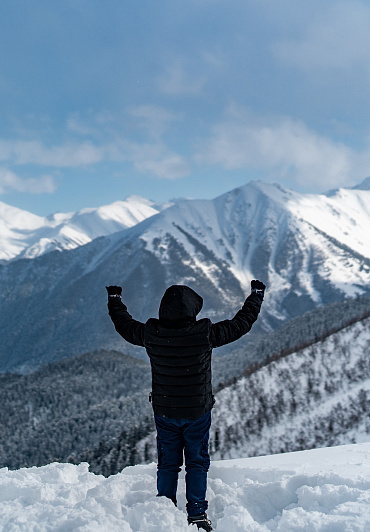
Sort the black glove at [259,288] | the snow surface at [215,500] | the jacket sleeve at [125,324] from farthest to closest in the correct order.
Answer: the black glove at [259,288], the jacket sleeve at [125,324], the snow surface at [215,500]

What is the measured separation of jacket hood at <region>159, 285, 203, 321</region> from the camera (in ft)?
19.3

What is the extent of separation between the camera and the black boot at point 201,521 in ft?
18.0

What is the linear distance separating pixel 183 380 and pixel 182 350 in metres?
0.51

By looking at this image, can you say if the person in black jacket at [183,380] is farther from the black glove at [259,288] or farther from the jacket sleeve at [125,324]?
the black glove at [259,288]

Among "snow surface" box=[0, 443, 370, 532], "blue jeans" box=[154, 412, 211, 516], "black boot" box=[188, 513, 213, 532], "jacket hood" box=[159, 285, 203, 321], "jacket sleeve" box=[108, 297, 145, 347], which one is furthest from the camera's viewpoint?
"jacket sleeve" box=[108, 297, 145, 347]

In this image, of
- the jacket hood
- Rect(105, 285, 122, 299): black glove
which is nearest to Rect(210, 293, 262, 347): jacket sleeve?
the jacket hood

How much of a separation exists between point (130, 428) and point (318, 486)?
71622 mm

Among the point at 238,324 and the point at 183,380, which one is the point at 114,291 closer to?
the point at 183,380

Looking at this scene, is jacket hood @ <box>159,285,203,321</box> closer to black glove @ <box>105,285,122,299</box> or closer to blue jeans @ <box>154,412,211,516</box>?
black glove @ <box>105,285,122,299</box>

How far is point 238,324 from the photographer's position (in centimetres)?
633

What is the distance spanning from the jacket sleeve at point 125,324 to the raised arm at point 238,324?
1250mm

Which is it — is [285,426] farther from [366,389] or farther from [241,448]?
[366,389]

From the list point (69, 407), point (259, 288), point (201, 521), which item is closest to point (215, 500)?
point (201, 521)

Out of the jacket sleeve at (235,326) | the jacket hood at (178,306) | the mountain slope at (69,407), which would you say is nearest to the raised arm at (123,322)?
the jacket hood at (178,306)
